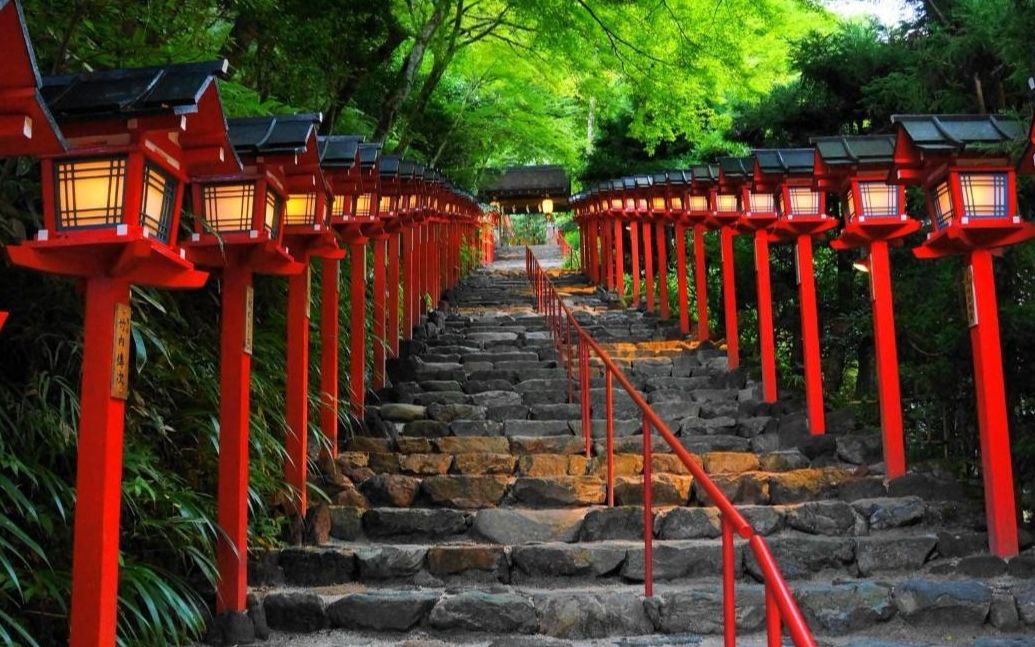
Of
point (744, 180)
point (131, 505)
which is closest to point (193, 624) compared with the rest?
point (131, 505)

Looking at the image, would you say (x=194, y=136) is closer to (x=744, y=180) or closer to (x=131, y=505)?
(x=131, y=505)

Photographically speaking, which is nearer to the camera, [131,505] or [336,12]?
[131,505]

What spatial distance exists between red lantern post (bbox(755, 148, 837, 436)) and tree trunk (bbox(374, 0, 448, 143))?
4584 mm

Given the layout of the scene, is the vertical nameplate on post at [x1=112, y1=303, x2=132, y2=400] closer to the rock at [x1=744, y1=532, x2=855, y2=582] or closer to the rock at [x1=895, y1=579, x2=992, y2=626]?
the rock at [x1=744, y1=532, x2=855, y2=582]

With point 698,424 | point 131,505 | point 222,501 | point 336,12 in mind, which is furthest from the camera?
point 698,424

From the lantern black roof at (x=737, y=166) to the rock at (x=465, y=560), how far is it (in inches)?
232

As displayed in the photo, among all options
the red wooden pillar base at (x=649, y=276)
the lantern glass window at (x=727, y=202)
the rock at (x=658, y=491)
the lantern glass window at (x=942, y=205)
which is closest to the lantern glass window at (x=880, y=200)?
the lantern glass window at (x=942, y=205)

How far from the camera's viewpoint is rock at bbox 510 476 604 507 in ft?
22.0

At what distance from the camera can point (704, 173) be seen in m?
12.2

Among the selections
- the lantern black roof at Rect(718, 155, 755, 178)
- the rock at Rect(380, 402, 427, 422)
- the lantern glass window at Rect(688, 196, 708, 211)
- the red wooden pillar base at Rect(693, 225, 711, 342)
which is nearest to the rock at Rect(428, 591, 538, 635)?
the rock at Rect(380, 402, 427, 422)

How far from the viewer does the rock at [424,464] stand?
7359mm

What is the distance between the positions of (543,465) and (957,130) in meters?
3.96

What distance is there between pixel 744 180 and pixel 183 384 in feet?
Result: 23.4

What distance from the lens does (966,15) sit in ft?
23.5
